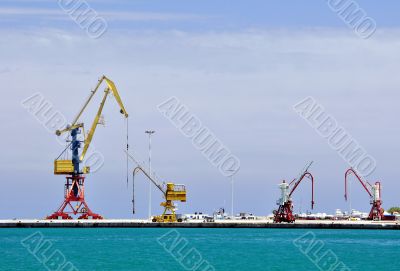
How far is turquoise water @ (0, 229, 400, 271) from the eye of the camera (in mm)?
97938

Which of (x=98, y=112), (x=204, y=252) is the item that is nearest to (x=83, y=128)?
(x=98, y=112)

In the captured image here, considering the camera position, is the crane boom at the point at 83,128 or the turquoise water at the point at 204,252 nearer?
the turquoise water at the point at 204,252

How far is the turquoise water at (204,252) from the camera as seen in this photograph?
97.9m

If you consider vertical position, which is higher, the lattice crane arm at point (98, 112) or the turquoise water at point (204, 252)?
the lattice crane arm at point (98, 112)

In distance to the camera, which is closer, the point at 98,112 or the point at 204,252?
the point at 204,252

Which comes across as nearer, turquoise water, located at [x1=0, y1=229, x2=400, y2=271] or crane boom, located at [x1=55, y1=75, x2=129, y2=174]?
turquoise water, located at [x1=0, y1=229, x2=400, y2=271]

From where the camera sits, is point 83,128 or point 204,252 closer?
point 204,252

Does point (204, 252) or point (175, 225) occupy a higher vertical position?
point (175, 225)

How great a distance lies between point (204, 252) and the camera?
114000 mm

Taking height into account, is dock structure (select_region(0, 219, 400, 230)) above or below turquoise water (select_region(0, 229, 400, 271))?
above

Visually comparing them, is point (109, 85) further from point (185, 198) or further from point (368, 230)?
point (368, 230)

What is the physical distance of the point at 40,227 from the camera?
18900 cm

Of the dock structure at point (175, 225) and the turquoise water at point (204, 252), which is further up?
the dock structure at point (175, 225)

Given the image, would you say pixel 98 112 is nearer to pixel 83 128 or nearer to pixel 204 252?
pixel 83 128
